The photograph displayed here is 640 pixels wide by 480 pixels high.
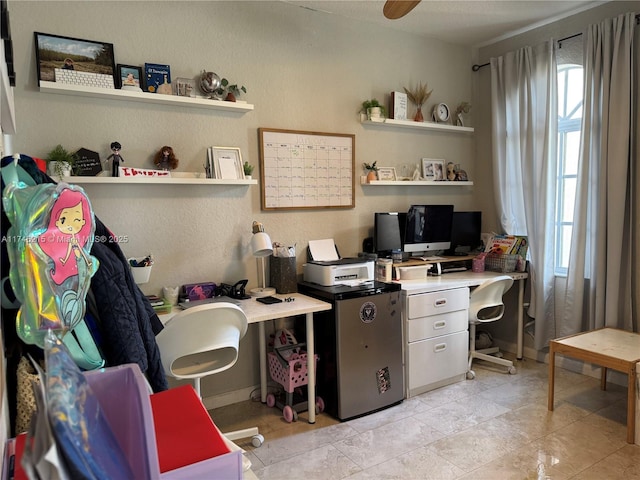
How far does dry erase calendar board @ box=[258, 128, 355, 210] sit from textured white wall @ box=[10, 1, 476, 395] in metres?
0.07

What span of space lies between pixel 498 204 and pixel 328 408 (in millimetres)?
2297

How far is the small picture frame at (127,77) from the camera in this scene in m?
2.53

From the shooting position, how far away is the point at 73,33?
7.97 feet

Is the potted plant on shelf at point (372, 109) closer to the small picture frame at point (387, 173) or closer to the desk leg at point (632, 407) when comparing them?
the small picture frame at point (387, 173)

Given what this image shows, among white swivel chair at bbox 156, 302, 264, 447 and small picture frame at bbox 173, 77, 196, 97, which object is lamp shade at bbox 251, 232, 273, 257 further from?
small picture frame at bbox 173, 77, 196, 97

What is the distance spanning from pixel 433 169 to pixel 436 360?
167 cm

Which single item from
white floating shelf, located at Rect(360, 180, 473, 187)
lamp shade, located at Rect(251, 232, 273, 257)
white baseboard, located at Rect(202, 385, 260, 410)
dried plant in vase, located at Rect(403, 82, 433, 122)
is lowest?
white baseboard, located at Rect(202, 385, 260, 410)

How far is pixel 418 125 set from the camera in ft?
11.9

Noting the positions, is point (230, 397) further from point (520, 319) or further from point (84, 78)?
point (520, 319)

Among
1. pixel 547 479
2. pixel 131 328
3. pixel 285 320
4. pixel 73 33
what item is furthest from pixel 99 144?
pixel 547 479

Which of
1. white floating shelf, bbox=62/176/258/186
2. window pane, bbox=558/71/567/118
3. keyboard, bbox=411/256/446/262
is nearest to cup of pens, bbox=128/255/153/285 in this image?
white floating shelf, bbox=62/176/258/186

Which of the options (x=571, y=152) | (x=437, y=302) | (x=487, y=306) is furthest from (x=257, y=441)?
(x=571, y=152)

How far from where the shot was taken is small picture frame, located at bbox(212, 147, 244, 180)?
2805 mm

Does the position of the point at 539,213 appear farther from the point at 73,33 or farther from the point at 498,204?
the point at 73,33
